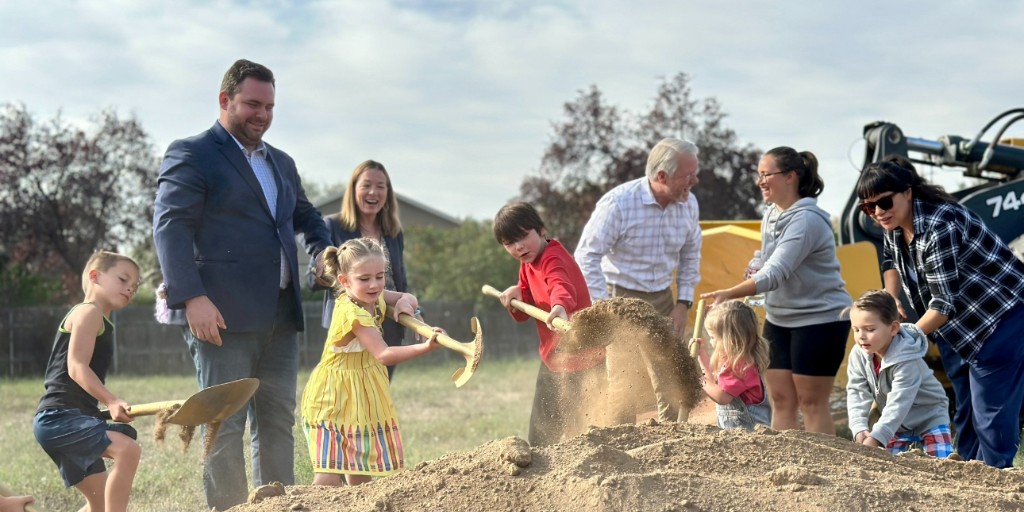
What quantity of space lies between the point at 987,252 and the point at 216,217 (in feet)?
11.5

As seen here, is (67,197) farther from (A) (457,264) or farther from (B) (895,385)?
(B) (895,385)

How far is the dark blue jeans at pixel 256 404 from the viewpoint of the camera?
4.87 m

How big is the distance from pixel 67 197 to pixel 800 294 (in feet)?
63.3

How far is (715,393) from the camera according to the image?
17.4 ft

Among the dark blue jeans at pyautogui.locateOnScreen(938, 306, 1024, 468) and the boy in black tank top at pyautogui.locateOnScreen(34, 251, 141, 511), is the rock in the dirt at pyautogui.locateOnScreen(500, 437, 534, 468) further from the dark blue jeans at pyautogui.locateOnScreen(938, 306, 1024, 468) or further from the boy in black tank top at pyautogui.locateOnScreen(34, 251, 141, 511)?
the dark blue jeans at pyautogui.locateOnScreen(938, 306, 1024, 468)

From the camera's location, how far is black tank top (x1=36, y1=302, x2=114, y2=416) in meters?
4.50

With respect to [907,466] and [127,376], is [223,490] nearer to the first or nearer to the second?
[907,466]

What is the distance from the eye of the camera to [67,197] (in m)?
21.9

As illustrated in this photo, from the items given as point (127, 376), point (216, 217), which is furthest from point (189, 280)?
point (127, 376)

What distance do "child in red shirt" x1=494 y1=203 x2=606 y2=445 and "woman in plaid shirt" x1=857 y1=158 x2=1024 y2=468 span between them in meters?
1.50

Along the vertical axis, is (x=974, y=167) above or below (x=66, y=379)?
above

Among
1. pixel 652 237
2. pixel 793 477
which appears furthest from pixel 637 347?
pixel 793 477

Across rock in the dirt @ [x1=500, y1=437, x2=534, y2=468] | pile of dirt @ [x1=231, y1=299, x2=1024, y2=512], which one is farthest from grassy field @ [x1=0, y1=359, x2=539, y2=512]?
rock in the dirt @ [x1=500, y1=437, x2=534, y2=468]

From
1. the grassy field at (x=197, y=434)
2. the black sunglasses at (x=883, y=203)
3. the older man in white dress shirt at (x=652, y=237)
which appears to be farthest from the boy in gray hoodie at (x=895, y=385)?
the grassy field at (x=197, y=434)
